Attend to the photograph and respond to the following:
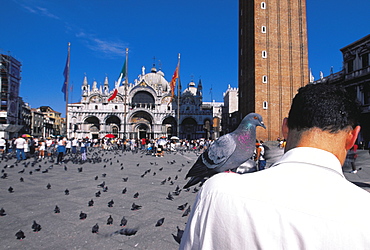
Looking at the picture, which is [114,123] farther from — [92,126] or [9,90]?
[9,90]

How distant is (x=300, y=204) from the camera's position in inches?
25.7

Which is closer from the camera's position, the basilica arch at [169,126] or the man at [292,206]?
the man at [292,206]

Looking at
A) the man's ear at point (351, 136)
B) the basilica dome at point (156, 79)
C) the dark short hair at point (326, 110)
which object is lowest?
the man's ear at point (351, 136)

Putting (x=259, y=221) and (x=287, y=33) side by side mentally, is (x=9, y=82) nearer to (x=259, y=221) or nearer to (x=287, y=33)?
(x=287, y=33)

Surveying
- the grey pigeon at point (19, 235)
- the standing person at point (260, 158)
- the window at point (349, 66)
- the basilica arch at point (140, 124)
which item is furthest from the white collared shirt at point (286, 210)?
the basilica arch at point (140, 124)

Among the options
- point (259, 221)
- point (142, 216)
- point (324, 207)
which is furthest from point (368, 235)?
point (142, 216)

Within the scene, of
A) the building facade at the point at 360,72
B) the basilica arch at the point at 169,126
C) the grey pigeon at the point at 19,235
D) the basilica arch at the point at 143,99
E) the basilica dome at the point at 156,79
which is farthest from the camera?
the basilica dome at the point at 156,79

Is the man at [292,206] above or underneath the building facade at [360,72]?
underneath

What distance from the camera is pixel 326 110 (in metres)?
0.92

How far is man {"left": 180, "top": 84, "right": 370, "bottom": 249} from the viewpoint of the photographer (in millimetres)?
624

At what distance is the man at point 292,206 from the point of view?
24.6 inches

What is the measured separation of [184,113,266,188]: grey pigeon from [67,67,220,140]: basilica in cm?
4051

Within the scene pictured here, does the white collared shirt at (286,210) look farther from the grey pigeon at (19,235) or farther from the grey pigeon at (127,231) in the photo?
the grey pigeon at (19,235)

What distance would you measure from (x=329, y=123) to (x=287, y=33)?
29.1m
